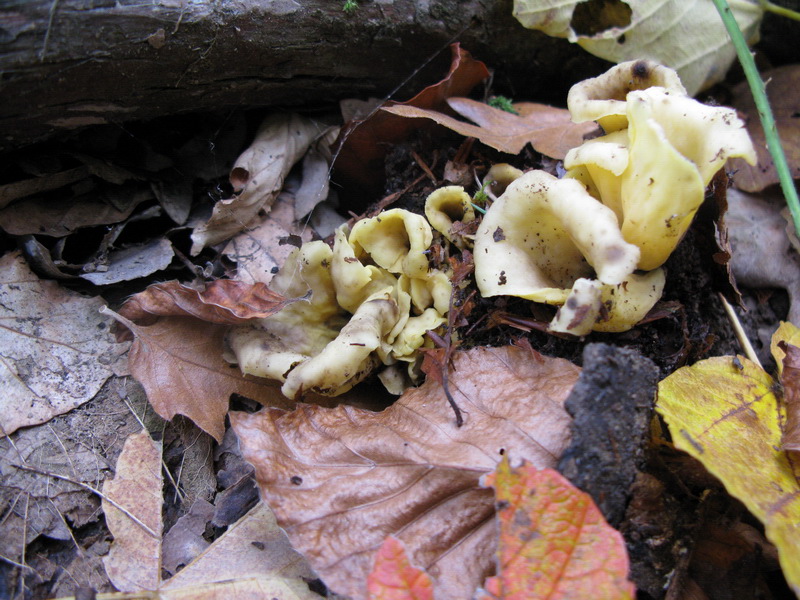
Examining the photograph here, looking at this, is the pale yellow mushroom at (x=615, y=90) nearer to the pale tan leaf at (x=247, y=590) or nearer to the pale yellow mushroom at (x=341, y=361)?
the pale yellow mushroom at (x=341, y=361)

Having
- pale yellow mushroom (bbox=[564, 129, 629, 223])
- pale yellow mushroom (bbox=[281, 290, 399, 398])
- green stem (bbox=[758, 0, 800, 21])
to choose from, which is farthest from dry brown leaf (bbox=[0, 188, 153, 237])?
green stem (bbox=[758, 0, 800, 21])

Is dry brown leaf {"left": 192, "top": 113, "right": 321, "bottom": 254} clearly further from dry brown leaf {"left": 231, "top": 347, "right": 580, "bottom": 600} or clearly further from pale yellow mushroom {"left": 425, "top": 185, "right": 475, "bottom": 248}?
dry brown leaf {"left": 231, "top": 347, "right": 580, "bottom": 600}

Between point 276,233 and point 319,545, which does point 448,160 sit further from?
point 319,545

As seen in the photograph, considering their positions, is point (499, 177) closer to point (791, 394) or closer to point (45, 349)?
point (791, 394)

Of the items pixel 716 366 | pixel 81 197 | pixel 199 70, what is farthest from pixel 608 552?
pixel 81 197

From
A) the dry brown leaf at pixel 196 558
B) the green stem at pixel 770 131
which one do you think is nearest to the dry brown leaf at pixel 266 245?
the dry brown leaf at pixel 196 558
